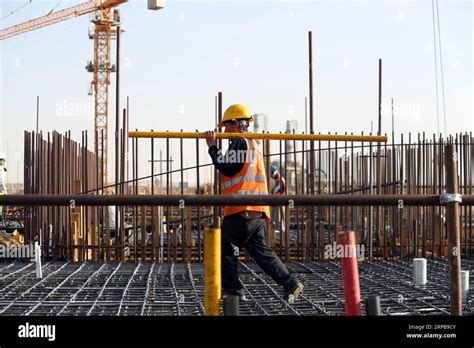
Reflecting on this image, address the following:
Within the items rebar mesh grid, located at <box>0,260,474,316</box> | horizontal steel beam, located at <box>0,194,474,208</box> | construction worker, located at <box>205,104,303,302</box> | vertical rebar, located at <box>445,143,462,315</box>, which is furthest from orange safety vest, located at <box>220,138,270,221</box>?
vertical rebar, located at <box>445,143,462,315</box>

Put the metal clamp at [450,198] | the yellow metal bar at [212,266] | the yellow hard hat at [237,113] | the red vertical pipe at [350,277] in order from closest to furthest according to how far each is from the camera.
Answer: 1. the yellow metal bar at [212,266]
2. the red vertical pipe at [350,277]
3. the metal clamp at [450,198]
4. the yellow hard hat at [237,113]

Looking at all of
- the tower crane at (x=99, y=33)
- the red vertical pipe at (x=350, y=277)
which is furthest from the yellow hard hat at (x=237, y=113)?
the tower crane at (x=99, y=33)

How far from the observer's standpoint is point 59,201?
13.2ft

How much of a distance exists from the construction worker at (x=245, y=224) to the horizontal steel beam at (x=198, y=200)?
5.17ft

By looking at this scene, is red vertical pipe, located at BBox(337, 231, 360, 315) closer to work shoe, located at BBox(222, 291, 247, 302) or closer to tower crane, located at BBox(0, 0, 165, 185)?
work shoe, located at BBox(222, 291, 247, 302)

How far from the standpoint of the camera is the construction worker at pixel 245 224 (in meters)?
5.70

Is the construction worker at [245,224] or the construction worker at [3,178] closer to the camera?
the construction worker at [245,224]

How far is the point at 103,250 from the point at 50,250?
0.70 meters

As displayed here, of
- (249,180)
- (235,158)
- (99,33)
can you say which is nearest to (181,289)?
(249,180)

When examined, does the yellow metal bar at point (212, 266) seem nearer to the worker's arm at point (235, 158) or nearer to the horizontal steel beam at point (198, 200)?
the horizontal steel beam at point (198, 200)

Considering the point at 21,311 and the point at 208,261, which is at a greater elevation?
the point at 208,261

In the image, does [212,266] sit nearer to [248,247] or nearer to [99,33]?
[248,247]

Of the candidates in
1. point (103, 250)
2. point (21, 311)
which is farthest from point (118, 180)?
point (21, 311)
